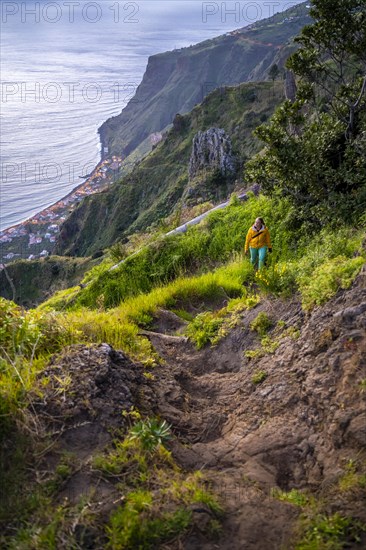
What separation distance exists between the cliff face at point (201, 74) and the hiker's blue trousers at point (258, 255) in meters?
162

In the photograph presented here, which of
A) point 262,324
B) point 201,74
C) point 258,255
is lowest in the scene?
point 262,324

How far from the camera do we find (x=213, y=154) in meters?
52.7

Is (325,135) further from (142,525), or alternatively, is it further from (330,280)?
(142,525)

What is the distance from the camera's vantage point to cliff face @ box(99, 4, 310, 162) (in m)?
174

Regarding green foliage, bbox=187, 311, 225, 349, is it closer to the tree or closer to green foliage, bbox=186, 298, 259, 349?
green foliage, bbox=186, 298, 259, 349

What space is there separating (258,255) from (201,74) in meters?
194

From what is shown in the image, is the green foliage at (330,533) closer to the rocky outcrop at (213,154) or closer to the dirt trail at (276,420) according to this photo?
the dirt trail at (276,420)

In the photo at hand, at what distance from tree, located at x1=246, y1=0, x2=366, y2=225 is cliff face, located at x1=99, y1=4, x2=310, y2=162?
6361 inches

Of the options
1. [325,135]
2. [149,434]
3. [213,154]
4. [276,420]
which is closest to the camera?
[149,434]

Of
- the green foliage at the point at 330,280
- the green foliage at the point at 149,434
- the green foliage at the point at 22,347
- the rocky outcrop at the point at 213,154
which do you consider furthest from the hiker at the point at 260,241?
the rocky outcrop at the point at 213,154

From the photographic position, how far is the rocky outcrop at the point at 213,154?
47.9m

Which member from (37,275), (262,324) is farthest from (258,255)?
(37,275)

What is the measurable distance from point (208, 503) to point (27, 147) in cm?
13461

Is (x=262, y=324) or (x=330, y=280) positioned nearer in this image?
(x=330, y=280)
